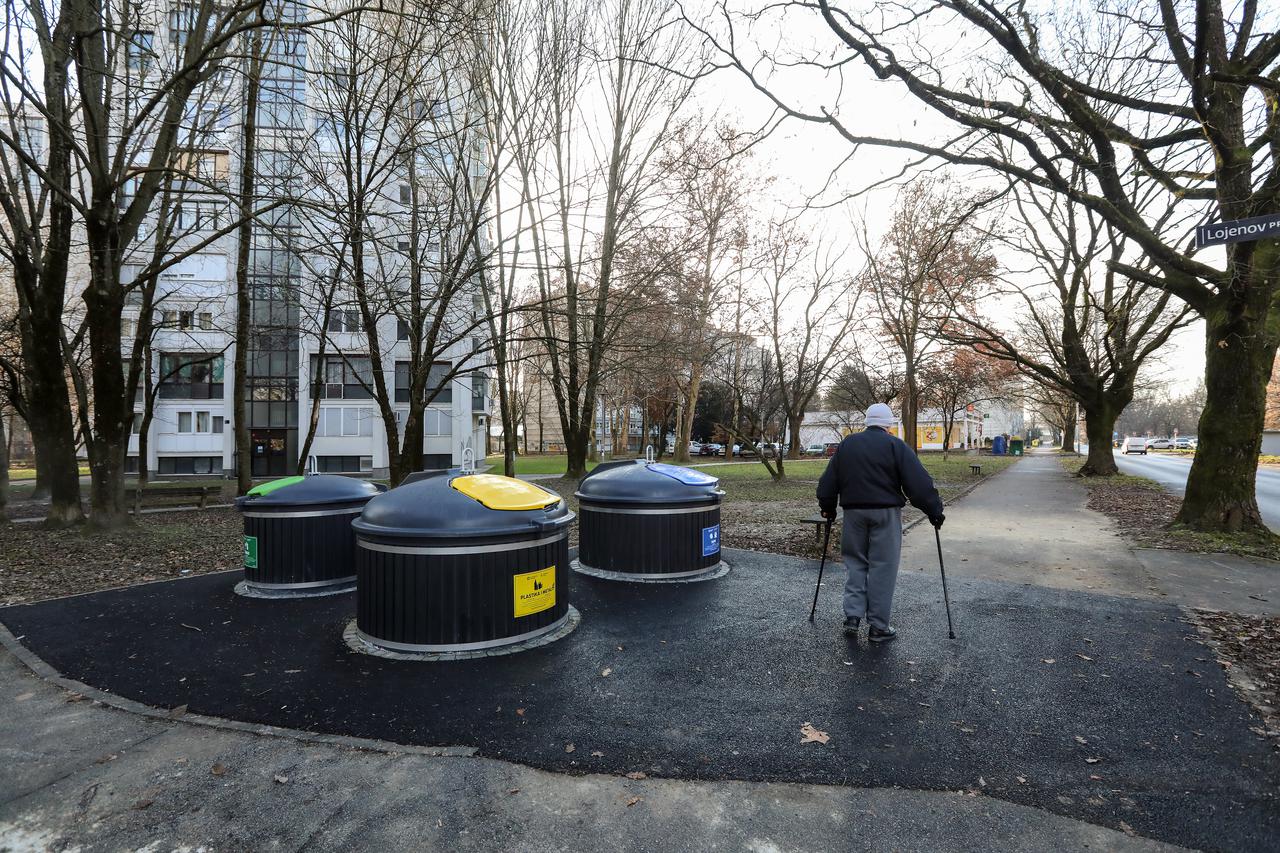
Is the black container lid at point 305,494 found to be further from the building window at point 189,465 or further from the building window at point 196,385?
the building window at point 189,465

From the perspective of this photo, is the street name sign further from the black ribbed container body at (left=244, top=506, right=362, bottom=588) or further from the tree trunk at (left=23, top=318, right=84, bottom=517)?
the tree trunk at (left=23, top=318, right=84, bottom=517)

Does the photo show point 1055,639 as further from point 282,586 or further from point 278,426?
point 278,426

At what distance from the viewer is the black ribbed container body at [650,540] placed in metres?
7.49

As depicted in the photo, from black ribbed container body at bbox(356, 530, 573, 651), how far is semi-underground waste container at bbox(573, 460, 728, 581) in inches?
99.3

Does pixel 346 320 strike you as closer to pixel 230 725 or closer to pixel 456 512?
pixel 456 512

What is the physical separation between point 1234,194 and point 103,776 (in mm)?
13374

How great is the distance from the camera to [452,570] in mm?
4906

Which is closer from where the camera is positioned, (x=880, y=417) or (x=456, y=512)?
(x=456, y=512)

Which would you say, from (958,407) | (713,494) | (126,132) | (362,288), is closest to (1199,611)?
(713,494)

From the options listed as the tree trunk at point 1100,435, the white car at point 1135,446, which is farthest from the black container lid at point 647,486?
the white car at point 1135,446

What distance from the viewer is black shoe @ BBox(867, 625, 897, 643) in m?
5.25

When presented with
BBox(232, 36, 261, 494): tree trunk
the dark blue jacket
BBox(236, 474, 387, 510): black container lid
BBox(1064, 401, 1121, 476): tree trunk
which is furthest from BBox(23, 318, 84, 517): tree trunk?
BBox(1064, 401, 1121, 476): tree trunk

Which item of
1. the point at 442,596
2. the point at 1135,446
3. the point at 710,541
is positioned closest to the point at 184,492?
the point at 710,541

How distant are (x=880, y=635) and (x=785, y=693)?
4.80 feet
